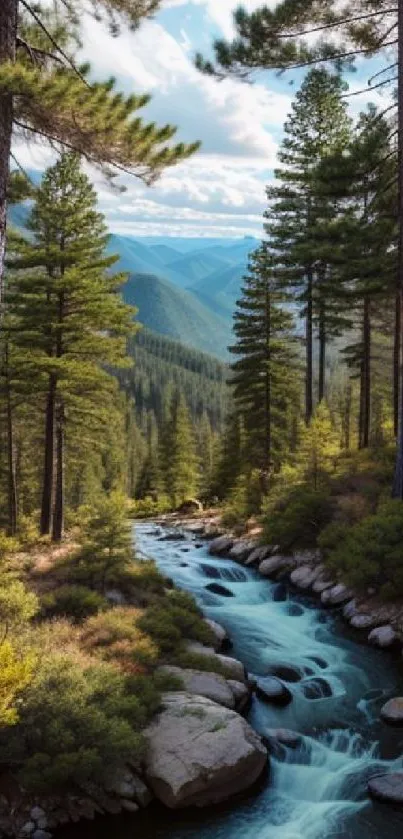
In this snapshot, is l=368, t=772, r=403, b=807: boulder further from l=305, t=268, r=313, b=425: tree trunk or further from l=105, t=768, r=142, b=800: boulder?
l=305, t=268, r=313, b=425: tree trunk

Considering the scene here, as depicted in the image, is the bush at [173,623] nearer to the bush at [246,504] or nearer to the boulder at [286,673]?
the boulder at [286,673]

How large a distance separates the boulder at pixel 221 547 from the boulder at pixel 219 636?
27.6 ft

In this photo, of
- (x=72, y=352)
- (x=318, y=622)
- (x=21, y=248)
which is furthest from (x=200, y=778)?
(x=21, y=248)

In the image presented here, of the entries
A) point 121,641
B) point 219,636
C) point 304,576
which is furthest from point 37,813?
point 304,576

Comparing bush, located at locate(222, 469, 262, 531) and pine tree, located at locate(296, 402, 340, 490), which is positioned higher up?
pine tree, located at locate(296, 402, 340, 490)

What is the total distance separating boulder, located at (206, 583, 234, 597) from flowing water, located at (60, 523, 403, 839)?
84 millimetres

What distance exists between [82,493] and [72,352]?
179ft

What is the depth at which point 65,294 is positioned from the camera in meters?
21.1

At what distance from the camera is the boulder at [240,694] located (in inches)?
463

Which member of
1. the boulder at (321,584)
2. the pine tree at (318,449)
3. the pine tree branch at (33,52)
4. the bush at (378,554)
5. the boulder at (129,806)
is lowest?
the boulder at (129,806)

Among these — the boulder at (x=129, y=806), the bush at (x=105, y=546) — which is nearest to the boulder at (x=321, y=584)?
the bush at (x=105, y=546)

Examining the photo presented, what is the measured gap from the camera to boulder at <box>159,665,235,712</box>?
11414mm

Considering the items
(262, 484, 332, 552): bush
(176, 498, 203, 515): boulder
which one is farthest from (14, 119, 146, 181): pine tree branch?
(176, 498, 203, 515): boulder

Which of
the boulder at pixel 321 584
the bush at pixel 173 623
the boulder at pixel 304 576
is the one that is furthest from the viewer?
the boulder at pixel 304 576
